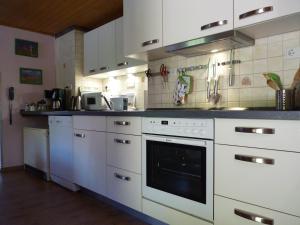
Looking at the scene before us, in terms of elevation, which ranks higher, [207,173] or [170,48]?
[170,48]

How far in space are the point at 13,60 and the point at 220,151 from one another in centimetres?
357

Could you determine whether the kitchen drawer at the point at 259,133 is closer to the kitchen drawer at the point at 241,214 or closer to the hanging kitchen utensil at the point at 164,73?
the kitchen drawer at the point at 241,214

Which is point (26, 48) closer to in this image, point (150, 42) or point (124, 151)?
point (150, 42)

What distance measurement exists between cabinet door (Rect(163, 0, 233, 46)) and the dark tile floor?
1.49 metres

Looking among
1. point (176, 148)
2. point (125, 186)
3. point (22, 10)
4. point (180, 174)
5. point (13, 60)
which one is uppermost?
point (22, 10)

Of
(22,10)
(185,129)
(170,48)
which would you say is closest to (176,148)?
(185,129)

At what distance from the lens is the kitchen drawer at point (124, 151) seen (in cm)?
184

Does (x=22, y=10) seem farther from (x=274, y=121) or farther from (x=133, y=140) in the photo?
(x=274, y=121)

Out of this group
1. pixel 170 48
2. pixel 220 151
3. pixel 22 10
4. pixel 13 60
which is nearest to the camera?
pixel 220 151

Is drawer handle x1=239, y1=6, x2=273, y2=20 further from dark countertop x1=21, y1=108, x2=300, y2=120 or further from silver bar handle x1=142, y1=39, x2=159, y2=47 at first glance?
silver bar handle x1=142, y1=39, x2=159, y2=47

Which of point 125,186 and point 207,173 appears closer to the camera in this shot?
point 207,173

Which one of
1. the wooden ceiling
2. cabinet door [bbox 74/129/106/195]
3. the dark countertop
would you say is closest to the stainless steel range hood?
the dark countertop

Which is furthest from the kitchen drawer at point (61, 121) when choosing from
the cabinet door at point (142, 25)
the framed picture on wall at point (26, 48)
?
the framed picture on wall at point (26, 48)

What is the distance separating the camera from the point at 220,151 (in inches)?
53.0
